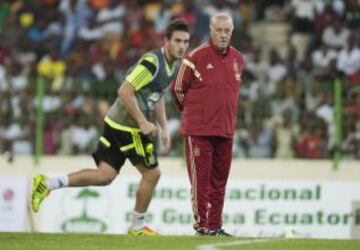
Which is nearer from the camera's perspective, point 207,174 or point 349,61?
point 207,174

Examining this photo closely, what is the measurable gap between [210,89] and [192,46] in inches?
357

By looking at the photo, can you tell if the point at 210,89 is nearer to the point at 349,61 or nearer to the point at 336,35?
the point at 349,61

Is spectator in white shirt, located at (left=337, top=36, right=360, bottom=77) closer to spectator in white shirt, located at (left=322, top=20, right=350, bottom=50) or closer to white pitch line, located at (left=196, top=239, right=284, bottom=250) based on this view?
spectator in white shirt, located at (left=322, top=20, right=350, bottom=50)

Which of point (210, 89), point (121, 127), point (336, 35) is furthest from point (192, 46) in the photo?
point (210, 89)

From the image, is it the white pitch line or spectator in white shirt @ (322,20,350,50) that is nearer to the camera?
the white pitch line

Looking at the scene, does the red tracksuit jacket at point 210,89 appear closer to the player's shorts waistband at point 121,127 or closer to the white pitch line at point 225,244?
the player's shorts waistband at point 121,127

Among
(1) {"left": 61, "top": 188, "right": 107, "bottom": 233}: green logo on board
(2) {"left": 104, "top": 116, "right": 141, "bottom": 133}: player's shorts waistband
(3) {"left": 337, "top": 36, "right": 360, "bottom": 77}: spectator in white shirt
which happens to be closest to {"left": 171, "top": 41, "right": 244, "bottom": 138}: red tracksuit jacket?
(2) {"left": 104, "top": 116, "right": 141, "bottom": 133}: player's shorts waistband

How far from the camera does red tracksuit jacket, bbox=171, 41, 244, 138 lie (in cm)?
1214

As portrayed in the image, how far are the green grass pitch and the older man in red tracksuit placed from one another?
789 millimetres

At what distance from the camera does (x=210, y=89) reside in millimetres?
12141

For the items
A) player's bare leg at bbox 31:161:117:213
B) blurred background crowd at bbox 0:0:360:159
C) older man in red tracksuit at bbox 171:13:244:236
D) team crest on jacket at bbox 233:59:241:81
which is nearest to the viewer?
older man in red tracksuit at bbox 171:13:244:236

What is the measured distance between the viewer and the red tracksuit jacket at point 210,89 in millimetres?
12141

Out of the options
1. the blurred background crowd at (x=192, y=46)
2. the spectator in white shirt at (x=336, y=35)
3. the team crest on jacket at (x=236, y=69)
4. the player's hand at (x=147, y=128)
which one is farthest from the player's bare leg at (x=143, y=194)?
the spectator in white shirt at (x=336, y=35)

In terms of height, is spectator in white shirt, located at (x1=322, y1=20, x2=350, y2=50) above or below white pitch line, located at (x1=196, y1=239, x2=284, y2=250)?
above
